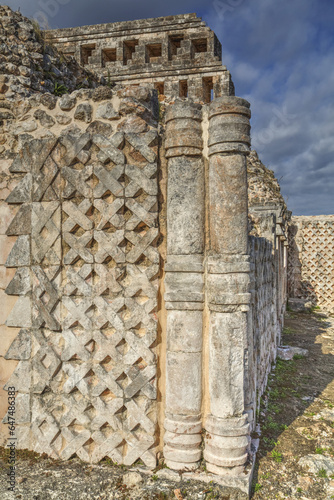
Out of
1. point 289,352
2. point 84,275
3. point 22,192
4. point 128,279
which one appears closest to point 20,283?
point 84,275

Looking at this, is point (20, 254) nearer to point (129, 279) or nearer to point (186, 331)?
point (129, 279)

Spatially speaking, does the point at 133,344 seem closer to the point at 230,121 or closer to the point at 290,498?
the point at 290,498

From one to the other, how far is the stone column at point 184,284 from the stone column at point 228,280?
10cm

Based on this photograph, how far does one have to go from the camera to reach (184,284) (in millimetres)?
3027

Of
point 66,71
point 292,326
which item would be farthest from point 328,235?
point 66,71

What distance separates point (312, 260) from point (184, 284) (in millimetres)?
12117

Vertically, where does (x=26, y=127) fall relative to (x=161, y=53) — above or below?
below

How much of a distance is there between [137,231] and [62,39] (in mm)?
15520

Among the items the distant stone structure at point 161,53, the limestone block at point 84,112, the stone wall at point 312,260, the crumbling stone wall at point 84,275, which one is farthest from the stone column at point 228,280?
the distant stone structure at point 161,53

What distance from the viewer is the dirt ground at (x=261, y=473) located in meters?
2.79

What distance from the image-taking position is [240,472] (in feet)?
9.50

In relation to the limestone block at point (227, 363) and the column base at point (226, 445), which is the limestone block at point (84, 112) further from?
the column base at point (226, 445)

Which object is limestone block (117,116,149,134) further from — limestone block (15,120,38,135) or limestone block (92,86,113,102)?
limestone block (15,120,38,135)

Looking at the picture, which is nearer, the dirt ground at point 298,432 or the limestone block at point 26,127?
the dirt ground at point 298,432
